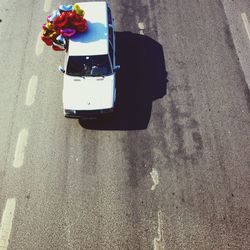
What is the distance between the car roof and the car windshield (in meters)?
0.16

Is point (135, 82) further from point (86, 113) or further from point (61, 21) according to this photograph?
point (61, 21)

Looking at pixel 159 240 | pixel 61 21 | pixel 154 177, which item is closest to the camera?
pixel 159 240

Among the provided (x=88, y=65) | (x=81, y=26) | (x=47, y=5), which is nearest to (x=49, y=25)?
(x=81, y=26)

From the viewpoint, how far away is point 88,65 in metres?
10.5

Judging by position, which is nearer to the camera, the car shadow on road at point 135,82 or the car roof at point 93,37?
the car roof at point 93,37

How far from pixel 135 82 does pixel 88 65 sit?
80.5 inches

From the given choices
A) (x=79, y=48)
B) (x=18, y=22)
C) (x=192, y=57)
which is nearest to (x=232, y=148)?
(x=192, y=57)

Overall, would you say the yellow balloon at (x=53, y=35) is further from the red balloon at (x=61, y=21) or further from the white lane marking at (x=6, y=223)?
the white lane marking at (x=6, y=223)

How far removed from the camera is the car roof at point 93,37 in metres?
10.5

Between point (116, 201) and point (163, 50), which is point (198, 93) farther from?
point (116, 201)

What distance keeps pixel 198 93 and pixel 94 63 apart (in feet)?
12.4

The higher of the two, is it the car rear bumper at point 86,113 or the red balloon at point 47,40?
the red balloon at point 47,40

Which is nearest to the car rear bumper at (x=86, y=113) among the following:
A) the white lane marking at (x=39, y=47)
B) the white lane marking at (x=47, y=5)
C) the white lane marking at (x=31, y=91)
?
the white lane marking at (x=31, y=91)

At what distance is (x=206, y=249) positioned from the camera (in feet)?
29.1
